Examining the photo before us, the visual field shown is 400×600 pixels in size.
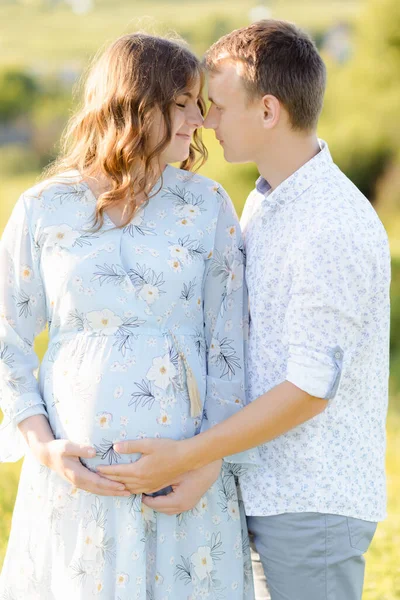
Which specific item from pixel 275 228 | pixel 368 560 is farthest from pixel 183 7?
pixel 275 228

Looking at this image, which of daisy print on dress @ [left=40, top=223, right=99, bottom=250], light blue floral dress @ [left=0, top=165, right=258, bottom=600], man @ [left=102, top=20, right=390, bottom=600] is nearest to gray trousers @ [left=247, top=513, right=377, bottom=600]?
man @ [left=102, top=20, right=390, bottom=600]

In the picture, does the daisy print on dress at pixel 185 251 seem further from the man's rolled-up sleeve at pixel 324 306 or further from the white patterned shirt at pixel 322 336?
the man's rolled-up sleeve at pixel 324 306

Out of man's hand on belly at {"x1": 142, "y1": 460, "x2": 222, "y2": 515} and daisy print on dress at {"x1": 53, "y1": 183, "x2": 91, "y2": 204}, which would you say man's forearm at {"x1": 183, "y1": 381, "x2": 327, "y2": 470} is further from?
daisy print on dress at {"x1": 53, "y1": 183, "x2": 91, "y2": 204}

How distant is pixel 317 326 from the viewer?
5.97 ft

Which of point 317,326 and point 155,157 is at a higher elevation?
point 155,157

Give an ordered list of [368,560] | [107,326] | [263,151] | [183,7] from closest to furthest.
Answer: [107,326]
[263,151]
[368,560]
[183,7]

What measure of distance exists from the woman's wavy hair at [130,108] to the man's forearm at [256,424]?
547mm

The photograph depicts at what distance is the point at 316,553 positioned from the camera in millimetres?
1932

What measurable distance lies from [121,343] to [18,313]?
0.91 feet

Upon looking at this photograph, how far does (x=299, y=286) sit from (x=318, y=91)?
1.84ft

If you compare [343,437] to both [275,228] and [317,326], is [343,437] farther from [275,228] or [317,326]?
[275,228]

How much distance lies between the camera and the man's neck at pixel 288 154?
6.70 ft

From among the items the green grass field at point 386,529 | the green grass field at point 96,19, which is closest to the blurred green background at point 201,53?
the green grass field at point 96,19

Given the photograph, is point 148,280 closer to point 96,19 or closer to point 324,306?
point 324,306
